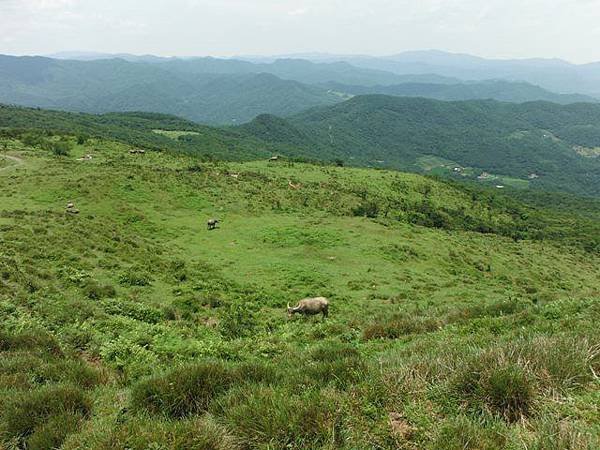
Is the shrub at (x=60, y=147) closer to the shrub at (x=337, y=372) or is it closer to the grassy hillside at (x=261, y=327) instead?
the grassy hillside at (x=261, y=327)

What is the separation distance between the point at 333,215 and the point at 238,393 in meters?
33.0

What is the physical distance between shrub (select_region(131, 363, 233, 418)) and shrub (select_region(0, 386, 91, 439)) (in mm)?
763

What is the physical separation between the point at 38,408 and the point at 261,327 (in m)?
10.0

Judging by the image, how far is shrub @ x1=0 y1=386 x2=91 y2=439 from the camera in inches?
195

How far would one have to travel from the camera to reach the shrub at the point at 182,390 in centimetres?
540

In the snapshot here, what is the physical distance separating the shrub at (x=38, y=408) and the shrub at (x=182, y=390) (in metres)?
0.76

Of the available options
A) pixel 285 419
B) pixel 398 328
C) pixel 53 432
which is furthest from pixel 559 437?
pixel 398 328

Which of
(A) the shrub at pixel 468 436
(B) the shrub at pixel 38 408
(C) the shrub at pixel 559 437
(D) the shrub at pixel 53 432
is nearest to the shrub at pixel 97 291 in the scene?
(B) the shrub at pixel 38 408

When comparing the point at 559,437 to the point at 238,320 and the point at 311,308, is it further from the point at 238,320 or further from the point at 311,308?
the point at 311,308

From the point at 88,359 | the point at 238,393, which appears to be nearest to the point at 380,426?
the point at 238,393

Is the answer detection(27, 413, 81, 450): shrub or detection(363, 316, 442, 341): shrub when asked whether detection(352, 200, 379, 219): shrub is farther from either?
detection(27, 413, 81, 450): shrub

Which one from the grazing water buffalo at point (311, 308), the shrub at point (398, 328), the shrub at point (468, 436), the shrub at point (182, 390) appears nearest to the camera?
the shrub at point (468, 436)

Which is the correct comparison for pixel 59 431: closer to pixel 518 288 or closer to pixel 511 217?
pixel 518 288

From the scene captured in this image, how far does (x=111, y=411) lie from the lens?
549 cm
